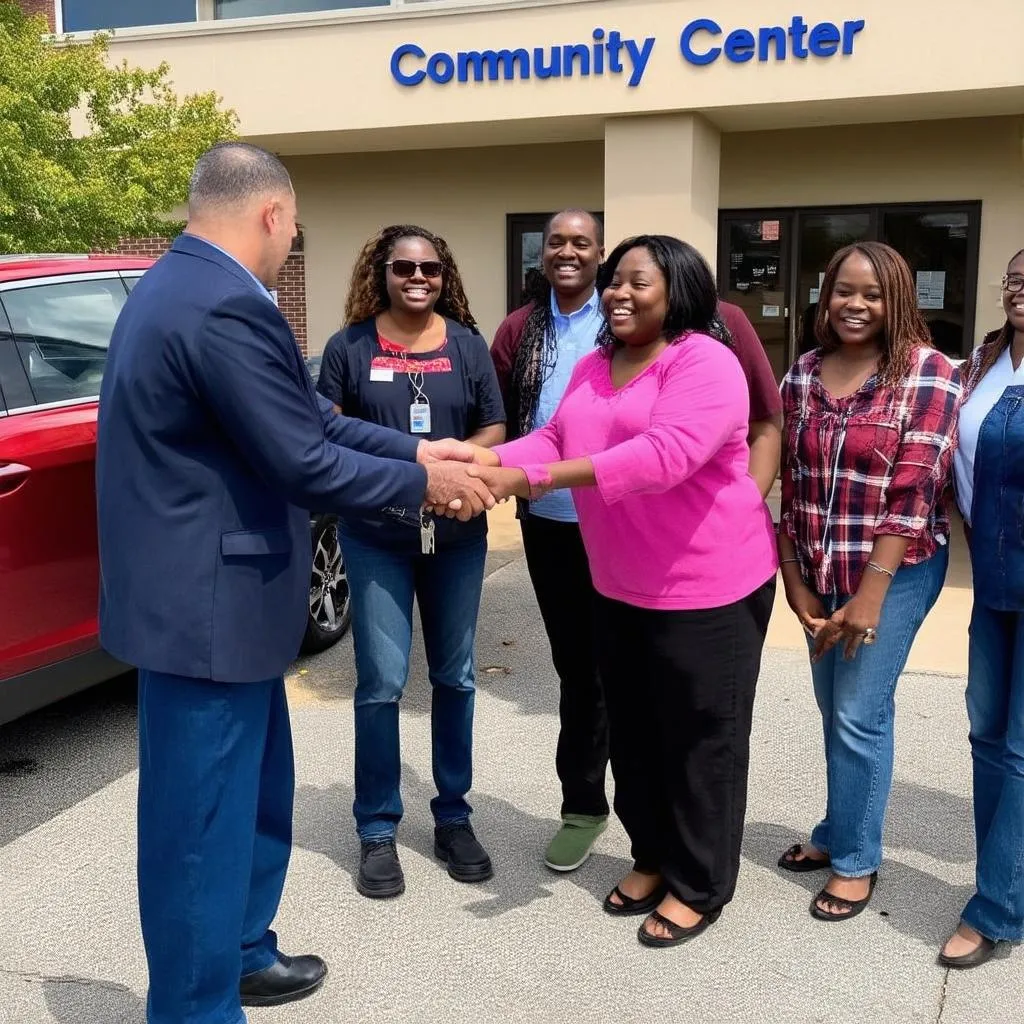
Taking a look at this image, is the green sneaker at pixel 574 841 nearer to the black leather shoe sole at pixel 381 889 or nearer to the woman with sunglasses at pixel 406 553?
the woman with sunglasses at pixel 406 553

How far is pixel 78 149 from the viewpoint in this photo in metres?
8.32

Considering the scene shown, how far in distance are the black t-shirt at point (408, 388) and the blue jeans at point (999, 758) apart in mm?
1485

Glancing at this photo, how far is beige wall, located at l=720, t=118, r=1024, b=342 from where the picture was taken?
1098cm

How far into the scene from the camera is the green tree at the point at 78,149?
7.66 meters

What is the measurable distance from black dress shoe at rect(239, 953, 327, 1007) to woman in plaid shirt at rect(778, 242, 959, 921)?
1.45 metres

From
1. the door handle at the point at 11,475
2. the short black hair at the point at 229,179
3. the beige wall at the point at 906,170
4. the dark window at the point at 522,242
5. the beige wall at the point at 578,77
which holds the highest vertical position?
the beige wall at the point at 578,77

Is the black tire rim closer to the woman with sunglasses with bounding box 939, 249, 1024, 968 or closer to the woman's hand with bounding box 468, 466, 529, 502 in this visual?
the woman's hand with bounding box 468, 466, 529, 502

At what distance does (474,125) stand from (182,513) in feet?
32.0

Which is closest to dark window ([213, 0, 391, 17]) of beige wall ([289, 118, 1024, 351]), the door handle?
beige wall ([289, 118, 1024, 351])

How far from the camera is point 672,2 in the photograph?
10.2 m

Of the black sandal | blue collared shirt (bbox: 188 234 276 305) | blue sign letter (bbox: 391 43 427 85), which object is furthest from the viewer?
blue sign letter (bbox: 391 43 427 85)

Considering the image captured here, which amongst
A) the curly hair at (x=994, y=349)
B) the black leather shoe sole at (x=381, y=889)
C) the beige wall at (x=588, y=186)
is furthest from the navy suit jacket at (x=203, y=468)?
the beige wall at (x=588, y=186)

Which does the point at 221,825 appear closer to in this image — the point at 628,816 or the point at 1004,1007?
the point at 628,816

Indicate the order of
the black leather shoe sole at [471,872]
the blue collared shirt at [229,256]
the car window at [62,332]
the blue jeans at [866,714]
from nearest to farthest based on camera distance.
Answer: the blue collared shirt at [229,256]
the blue jeans at [866,714]
the black leather shoe sole at [471,872]
the car window at [62,332]
